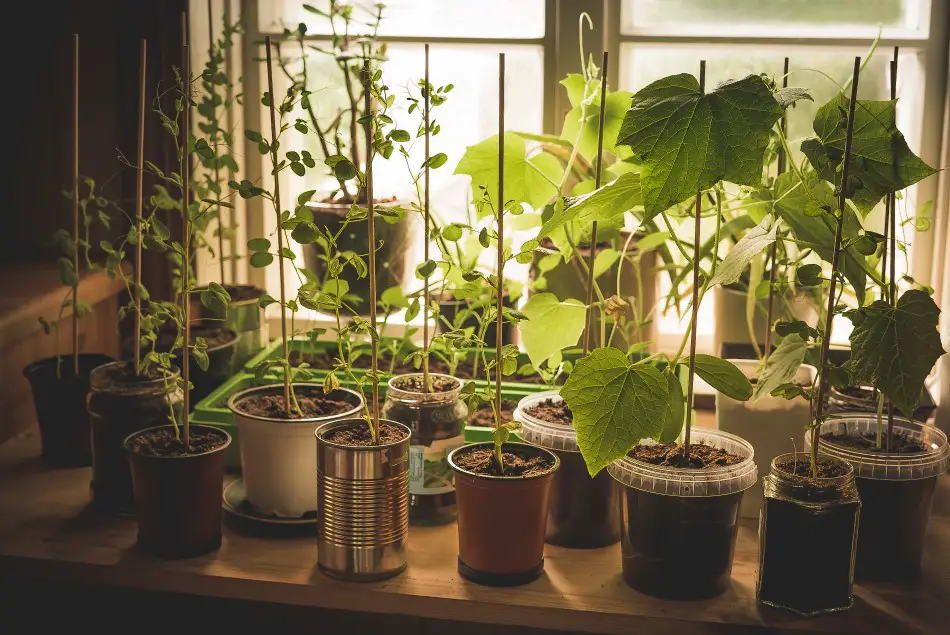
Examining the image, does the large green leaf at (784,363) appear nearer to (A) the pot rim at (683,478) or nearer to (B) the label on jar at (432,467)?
(A) the pot rim at (683,478)

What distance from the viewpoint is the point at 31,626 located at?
4.41 feet

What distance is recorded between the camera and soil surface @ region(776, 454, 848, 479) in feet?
3.61

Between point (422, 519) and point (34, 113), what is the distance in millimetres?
1180

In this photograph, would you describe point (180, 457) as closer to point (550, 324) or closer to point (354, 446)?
point (354, 446)

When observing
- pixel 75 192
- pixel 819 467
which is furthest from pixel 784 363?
pixel 75 192

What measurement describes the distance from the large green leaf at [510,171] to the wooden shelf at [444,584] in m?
0.47

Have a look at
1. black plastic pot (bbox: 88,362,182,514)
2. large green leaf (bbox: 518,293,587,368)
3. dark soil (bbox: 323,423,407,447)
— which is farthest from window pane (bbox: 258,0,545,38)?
dark soil (bbox: 323,423,407,447)

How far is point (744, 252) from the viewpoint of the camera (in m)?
1.05

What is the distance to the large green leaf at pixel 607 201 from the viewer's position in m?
1.08

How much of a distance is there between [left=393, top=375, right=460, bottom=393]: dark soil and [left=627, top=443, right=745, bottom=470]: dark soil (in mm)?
294

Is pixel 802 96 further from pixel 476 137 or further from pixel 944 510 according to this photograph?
pixel 476 137

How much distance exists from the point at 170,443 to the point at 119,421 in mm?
123

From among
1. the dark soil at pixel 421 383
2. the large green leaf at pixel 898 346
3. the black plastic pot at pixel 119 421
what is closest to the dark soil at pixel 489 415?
the dark soil at pixel 421 383

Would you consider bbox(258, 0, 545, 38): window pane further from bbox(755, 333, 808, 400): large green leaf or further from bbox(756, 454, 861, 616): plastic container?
bbox(756, 454, 861, 616): plastic container
